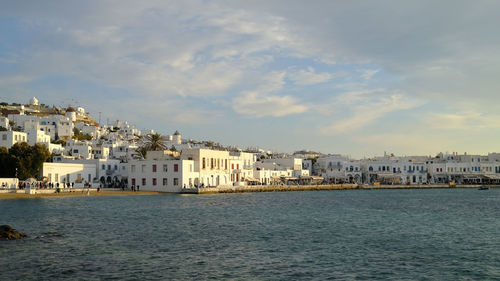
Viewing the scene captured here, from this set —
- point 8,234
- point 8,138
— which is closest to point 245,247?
point 8,234

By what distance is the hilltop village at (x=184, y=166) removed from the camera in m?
70.6

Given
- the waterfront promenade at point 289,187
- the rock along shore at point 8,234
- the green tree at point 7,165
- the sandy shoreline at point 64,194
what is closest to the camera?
the rock along shore at point 8,234

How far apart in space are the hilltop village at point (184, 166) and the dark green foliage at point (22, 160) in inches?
62.1

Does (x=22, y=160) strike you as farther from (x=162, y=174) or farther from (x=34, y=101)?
(x=34, y=101)

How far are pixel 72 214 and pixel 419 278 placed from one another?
2848cm

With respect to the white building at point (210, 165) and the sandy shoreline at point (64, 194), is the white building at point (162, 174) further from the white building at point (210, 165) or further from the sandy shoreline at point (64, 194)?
the sandy shoreline at point (64, 194)

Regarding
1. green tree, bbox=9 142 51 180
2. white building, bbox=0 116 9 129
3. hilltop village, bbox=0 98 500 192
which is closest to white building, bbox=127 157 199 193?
hilltop village, bbox=0 98 500 192

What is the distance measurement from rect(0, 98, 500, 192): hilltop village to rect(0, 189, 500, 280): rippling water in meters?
31.2

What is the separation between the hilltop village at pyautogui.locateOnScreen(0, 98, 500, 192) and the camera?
7056cm

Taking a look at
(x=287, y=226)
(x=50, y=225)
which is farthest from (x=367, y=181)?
(x=50, y=225)

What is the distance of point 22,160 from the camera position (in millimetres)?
61875

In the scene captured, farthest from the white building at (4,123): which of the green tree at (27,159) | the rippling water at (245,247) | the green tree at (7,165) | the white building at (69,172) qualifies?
the rippling water at (245,247)

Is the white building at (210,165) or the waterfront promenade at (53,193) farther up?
the white building at (210,165)

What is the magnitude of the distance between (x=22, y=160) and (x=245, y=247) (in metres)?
48.2
